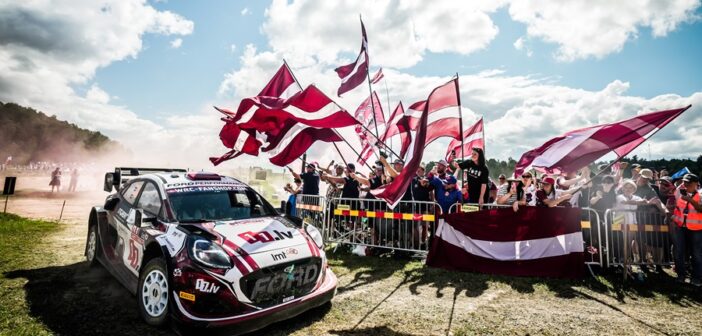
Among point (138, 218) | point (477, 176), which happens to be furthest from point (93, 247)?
point (477, 176)

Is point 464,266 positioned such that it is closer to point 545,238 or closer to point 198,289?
point 545,238

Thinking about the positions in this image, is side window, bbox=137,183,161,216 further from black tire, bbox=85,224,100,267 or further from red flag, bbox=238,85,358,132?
red flag, bbox=238,85,358,132

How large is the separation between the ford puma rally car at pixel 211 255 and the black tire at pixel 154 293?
11mm

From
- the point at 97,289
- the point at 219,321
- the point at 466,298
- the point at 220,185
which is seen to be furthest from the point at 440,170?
the point at 97,289

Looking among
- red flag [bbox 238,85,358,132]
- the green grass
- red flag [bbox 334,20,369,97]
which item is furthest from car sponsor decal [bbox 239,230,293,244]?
red flag [bbox 334,20,369,97]

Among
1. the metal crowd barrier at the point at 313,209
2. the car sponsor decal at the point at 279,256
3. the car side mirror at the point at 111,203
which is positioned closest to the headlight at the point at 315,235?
the car sponsor decal at the point at 279,256

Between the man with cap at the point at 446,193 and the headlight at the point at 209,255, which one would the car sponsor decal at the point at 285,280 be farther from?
the man with cap at the point at 446,193

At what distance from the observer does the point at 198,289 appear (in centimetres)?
348

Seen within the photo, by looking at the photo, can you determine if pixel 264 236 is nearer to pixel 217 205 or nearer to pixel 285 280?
pixel 285 280

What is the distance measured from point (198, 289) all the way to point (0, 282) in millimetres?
4422

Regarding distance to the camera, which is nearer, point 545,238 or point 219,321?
point 219,321

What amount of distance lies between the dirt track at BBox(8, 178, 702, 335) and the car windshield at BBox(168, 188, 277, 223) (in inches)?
54.8

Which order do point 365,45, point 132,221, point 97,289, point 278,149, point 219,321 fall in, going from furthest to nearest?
point 365,45, point 278,149, point 97,289, point 132,221, point 219,321

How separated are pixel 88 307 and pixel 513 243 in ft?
22.6
